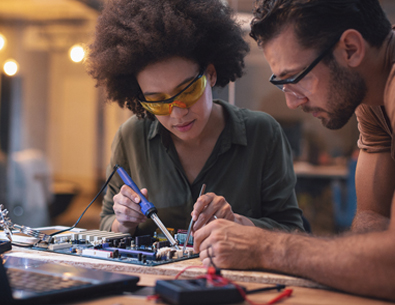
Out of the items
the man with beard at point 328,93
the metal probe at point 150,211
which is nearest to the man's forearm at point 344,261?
the man with beard at point 328,93

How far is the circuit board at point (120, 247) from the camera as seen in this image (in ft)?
3.49

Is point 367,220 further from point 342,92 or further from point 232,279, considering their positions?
point 232,279

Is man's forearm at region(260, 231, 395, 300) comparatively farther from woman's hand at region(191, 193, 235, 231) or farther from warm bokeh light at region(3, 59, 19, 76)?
warm bokeh light at region(3, 59, 19, 76)

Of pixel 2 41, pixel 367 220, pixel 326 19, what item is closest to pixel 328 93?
pixel 326 19

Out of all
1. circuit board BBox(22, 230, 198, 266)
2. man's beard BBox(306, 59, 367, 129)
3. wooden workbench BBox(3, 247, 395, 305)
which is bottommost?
wooden workbench BBox(3, 247, 395, 305)

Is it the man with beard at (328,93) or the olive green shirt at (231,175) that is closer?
the man with beard at (328,93)

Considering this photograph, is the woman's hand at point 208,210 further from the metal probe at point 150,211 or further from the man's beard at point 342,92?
the man's beard at point 342,92

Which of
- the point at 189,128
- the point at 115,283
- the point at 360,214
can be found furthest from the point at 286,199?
the point at 115,283

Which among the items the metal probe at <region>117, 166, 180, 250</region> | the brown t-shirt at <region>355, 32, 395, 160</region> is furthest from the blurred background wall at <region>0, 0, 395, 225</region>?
the metal probe at <region>117, 166, 180, 250</region>

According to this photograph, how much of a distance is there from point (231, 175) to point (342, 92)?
657mm

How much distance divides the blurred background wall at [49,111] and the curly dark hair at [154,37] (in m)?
3.43

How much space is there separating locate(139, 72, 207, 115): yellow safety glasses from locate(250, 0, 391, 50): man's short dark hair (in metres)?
0.38

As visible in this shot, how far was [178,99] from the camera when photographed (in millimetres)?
1434

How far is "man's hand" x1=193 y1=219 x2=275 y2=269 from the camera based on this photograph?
984 millimetres
